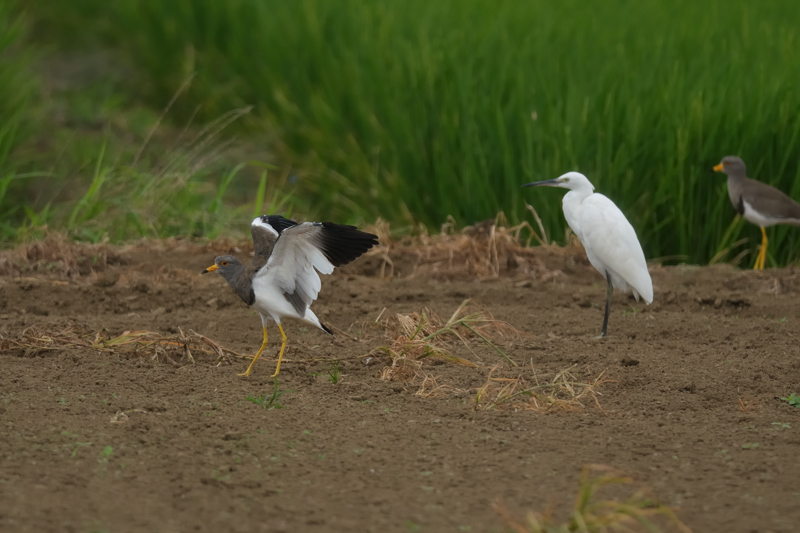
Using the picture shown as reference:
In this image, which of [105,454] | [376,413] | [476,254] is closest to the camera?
[105,454]

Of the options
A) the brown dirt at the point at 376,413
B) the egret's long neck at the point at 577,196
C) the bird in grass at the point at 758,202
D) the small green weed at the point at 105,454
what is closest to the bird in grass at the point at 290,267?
the brown dirt at the point at 376,413

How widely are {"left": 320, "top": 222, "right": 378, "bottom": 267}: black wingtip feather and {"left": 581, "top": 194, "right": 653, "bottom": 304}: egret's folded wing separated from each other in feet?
4.46

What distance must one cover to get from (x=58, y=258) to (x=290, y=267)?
2172mm

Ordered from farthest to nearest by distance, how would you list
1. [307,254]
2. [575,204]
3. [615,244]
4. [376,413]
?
[575,204] < [615,244] < [307,254] < [376,413]

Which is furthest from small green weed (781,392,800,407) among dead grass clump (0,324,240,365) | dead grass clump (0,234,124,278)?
dead grass clump (0,234,124,278)

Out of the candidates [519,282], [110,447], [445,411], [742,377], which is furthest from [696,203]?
[110,447]

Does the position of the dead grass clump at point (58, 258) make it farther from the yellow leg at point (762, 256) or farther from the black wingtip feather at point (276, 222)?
the yellow leg at point (762, 256)

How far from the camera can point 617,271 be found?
14.5 ft

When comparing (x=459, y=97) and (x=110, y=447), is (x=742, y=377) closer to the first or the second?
(x=110, y=447)

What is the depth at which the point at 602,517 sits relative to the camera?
88.4 inches

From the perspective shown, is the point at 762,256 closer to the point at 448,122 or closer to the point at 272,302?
the point at 448,122

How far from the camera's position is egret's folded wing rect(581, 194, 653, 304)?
439 centimetres

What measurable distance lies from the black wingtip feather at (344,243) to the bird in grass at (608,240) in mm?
1279

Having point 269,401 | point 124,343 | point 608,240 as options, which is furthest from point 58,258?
point 608,240
